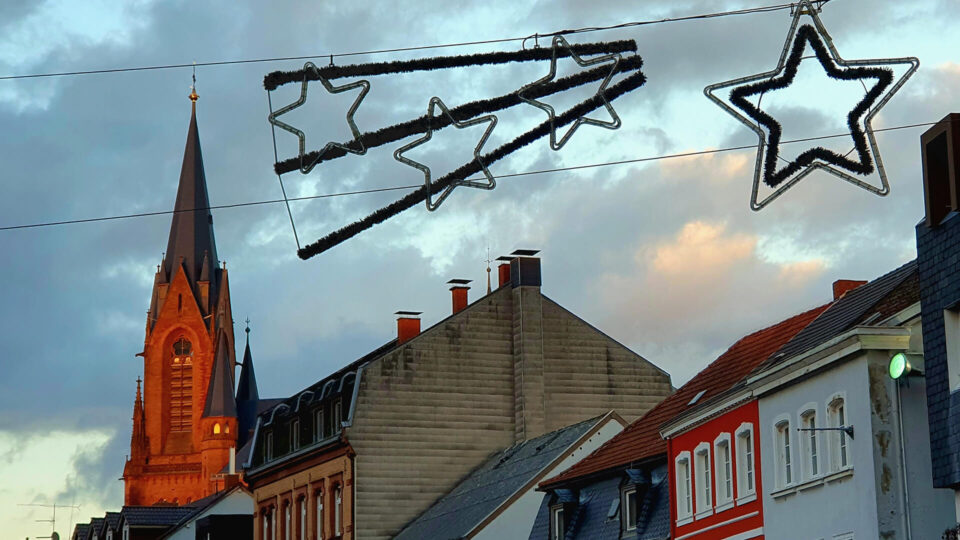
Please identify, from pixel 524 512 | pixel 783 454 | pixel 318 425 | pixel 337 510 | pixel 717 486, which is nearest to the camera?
pixel 783 454

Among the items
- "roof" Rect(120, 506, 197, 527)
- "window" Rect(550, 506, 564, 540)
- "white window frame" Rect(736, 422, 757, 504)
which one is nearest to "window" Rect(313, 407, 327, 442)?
"window" Rect(550, 506, 564, 540)

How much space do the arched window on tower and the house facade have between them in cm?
11111

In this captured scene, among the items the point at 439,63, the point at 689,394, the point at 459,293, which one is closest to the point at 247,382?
the point at 459,293

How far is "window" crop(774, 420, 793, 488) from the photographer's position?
34.0 m

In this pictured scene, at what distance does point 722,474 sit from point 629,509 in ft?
17.1

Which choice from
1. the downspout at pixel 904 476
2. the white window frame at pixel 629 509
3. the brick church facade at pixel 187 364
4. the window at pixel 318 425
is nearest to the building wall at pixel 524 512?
the white window frame at pixel 629 509

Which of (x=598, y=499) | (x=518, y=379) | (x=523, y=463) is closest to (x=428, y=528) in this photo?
(x=523, y=463)

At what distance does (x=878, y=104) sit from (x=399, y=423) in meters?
43.3

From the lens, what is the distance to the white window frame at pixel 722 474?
37.0 metres

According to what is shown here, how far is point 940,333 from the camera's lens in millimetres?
28000

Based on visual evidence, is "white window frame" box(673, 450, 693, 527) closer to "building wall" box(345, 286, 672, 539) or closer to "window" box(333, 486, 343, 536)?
"building wall" box(345, 286, 672, 539)

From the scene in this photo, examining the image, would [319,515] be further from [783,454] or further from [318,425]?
[783,454]

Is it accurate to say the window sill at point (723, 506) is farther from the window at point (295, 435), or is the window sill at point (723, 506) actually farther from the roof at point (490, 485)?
the window at point (295, 435)

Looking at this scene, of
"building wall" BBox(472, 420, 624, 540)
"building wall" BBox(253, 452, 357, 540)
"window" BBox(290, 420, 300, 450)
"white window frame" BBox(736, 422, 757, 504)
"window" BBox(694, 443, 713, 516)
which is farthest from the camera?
"window" BBox(290, 420, 300, 450)
